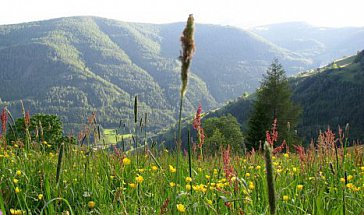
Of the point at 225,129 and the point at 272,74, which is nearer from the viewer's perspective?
the point at 272,74

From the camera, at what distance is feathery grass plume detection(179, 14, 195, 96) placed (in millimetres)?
1296

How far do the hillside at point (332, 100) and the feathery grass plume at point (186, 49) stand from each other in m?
128

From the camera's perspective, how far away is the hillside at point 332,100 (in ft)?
447

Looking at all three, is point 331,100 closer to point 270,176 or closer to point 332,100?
point 332,100

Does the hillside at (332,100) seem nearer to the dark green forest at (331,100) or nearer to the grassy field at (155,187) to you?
the dark green forest at (331,100)

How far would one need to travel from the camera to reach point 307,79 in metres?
180

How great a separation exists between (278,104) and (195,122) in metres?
42.7

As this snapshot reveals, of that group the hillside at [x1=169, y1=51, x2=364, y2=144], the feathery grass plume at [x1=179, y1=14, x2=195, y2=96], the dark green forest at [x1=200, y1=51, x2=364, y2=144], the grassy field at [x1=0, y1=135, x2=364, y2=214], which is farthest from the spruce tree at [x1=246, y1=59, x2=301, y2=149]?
the hillside at [x1=169, y1=51, x2=364, y2=144]

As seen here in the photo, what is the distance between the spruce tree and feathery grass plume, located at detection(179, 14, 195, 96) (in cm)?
4100

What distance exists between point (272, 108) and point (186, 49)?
44234mm

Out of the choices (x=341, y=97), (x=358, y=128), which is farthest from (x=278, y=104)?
(x=341, y=97)

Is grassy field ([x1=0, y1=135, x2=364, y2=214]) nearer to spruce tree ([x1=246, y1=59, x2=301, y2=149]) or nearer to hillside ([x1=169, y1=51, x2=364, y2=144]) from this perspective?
spruce tree ([x1=246, y1=59, x2=301, y2=149])

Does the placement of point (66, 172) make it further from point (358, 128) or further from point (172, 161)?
point (358, 128)

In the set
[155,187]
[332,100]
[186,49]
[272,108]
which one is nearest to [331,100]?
[332,100]
